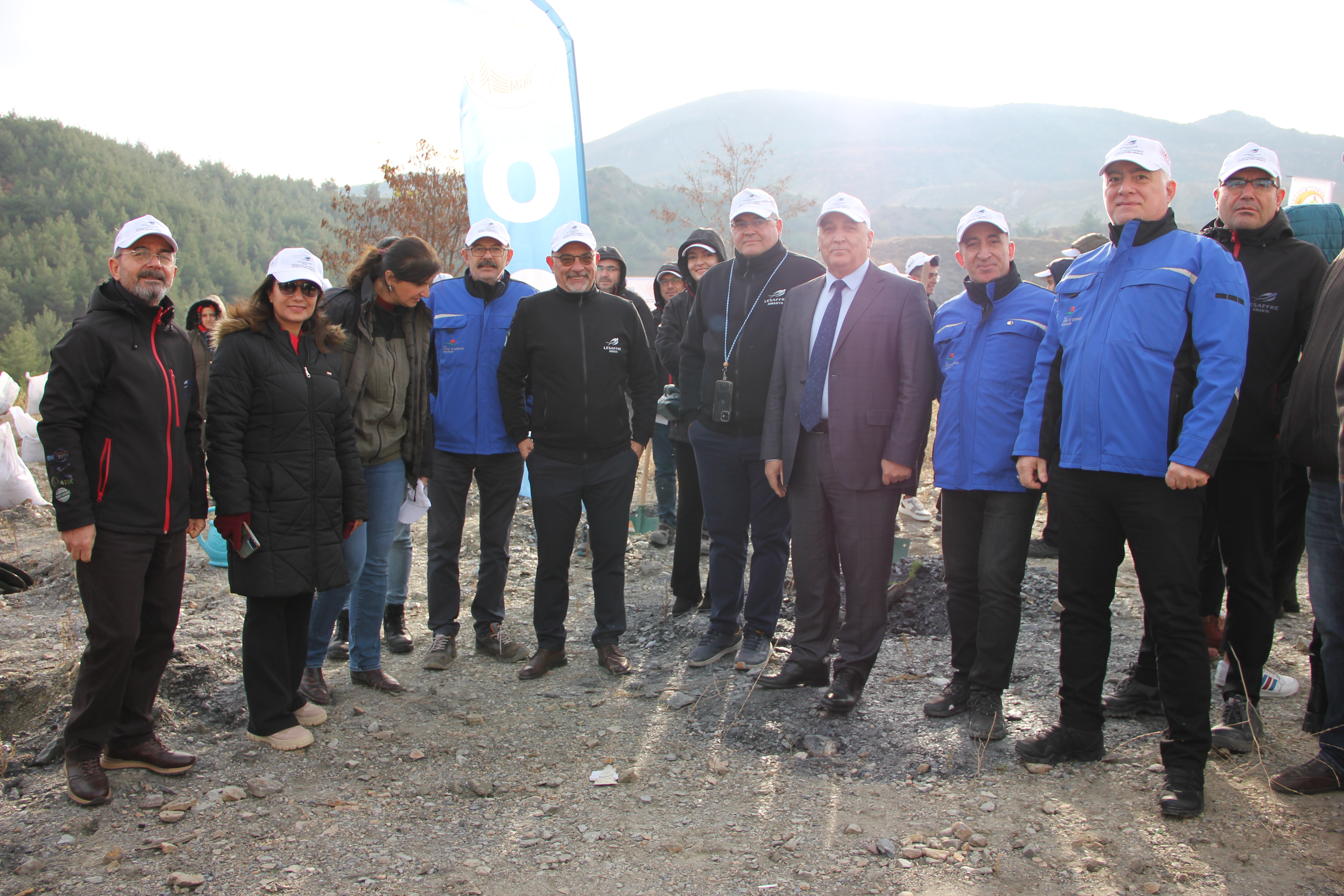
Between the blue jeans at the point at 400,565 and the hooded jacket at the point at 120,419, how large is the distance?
57.3 inches

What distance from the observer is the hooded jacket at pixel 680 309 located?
553 centimetres

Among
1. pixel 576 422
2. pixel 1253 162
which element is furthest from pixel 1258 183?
pixel 576 422

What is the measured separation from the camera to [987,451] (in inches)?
132

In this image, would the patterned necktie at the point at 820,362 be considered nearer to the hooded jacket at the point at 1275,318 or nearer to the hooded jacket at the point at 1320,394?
the hooded jacket at the point at 1275,318

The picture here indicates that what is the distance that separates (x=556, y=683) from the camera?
14.0 feet

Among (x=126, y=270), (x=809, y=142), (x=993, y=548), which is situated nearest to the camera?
(x=126, y=270)

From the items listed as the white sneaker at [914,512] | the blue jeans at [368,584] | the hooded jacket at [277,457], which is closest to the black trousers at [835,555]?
the blue jeans at [368,584]

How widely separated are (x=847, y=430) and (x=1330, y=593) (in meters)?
1.87

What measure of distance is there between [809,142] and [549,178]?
443 feet

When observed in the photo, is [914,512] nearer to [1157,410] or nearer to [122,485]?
[1157,410]

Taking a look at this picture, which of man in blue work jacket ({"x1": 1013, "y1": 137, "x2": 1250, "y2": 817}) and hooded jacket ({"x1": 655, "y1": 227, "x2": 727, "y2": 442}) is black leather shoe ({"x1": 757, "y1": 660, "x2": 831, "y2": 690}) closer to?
man in blue work jacket ({"x1": 1013, "y1": 137, "x2": 1250, "y2": 817})

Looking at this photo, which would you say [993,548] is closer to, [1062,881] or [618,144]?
[1062,881]

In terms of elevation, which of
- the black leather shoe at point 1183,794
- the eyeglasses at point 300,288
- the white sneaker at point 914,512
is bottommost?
the white sneaker at point 914,512

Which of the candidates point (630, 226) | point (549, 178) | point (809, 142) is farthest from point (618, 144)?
point (549, 178)
